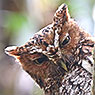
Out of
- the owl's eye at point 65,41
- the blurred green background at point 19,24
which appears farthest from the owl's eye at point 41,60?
the blurred green background at point 19,24

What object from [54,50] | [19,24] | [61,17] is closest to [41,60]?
[54,50]

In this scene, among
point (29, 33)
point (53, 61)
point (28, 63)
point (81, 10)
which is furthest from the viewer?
point (81, 10)

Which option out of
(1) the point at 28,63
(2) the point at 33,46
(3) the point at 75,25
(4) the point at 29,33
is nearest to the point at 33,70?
(1) the point at 28,63

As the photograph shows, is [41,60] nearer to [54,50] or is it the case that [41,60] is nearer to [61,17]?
[54,50]

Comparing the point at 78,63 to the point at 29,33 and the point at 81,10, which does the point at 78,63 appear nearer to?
the point at 29,33

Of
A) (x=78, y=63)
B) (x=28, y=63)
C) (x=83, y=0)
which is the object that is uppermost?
(x=83, y=0)

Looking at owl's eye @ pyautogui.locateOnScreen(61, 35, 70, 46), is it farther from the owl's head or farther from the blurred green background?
the blurred green background
